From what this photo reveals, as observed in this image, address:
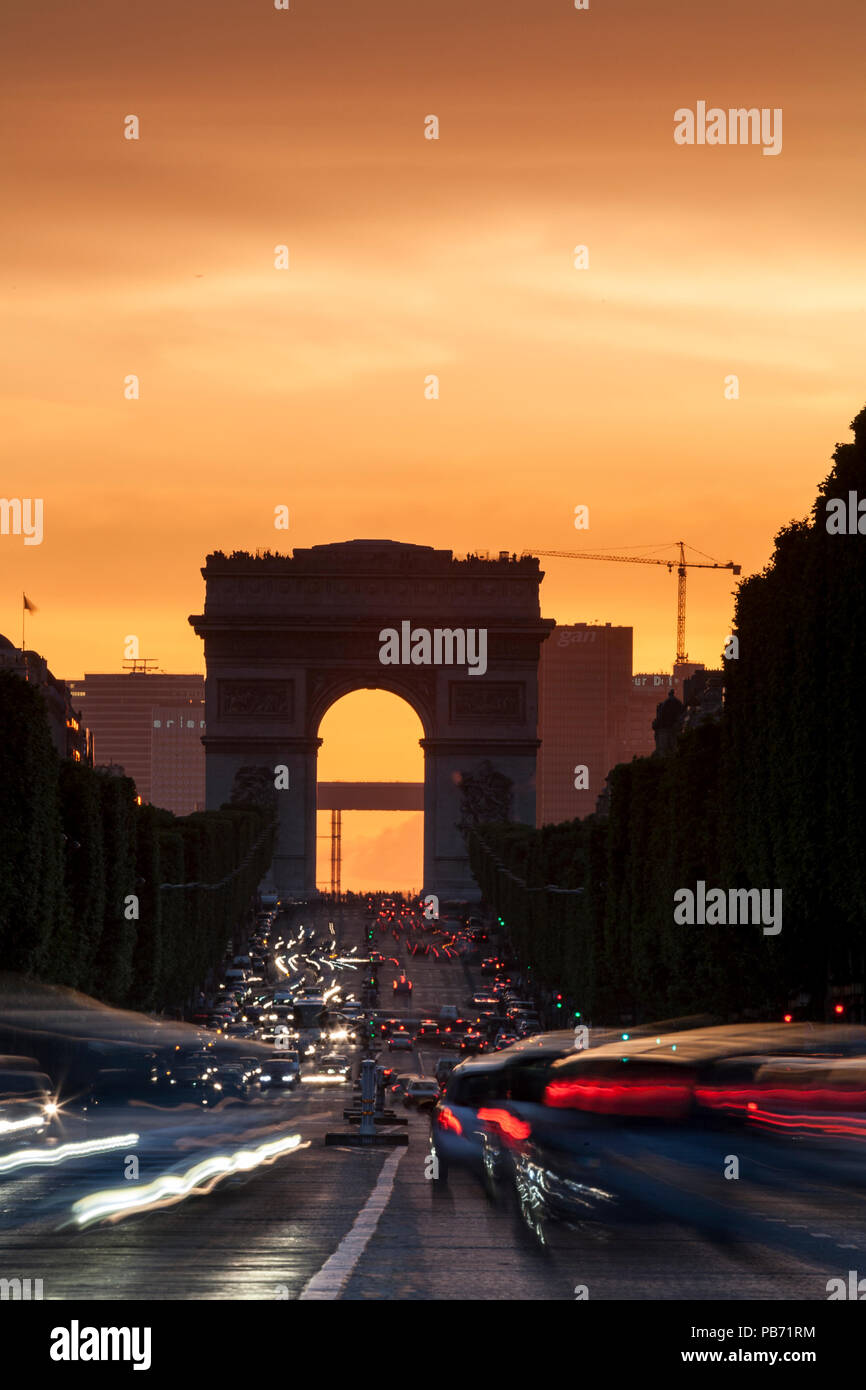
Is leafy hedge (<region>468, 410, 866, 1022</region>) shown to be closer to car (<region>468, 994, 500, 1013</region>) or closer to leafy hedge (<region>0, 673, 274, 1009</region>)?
A: leafy hedge (<region>0, 673, 274, 1009</region>)

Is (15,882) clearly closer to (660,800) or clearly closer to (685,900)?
(685,900)

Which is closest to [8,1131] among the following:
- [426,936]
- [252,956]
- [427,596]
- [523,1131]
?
[523,1131]

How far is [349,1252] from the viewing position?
17969 millimetres

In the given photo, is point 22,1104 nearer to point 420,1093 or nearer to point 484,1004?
point 420,1093

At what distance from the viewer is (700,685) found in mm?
154125

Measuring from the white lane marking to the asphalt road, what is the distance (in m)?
0.03

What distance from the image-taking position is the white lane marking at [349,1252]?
15.0 m

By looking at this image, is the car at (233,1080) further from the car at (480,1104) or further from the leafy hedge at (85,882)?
the car at (480,1104)

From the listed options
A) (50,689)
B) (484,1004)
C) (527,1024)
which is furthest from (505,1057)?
(50,689)

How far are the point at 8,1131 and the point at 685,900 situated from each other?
1122 inches

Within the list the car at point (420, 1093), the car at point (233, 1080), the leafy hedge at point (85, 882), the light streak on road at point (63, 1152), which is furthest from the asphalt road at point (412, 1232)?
the car at point (420, 1093)

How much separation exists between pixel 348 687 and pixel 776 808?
4909 inches

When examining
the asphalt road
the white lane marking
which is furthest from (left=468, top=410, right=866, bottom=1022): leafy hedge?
the white lane marking

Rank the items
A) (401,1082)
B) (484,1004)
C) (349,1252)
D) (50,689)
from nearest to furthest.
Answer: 1. (349,1252)
2. (401,1082)
3. (484,1004)
4. (50,689)
